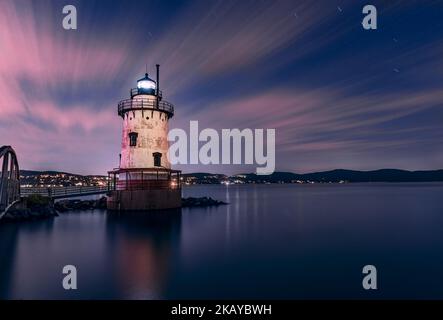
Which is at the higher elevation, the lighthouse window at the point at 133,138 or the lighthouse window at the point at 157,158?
the lighthouse window at the point at 133,138

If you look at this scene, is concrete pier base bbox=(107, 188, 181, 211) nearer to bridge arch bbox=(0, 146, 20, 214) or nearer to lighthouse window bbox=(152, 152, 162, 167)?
lighthouse window bbox=(152, 152, 162, 167)

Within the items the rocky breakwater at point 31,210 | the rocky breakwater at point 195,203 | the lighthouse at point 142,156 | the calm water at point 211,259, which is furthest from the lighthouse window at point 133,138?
the rocky breakwater at point 195,203

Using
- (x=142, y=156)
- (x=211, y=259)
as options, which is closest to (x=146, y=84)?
(x=142, y=156)

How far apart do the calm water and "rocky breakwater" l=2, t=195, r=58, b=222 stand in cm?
136

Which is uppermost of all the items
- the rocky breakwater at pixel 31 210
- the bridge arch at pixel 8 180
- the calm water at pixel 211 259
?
the bridge arch at pixel 8 180

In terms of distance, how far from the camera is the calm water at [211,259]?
9.94m

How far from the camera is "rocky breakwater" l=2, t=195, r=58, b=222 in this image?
21125mm

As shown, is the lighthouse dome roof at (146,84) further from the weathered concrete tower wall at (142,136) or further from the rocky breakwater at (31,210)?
the rocky breakwater at (31,210)

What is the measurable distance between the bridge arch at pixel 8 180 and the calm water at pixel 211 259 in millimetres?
1940
